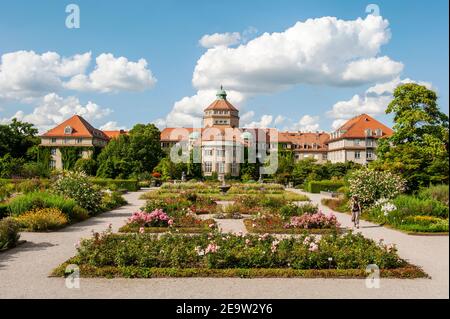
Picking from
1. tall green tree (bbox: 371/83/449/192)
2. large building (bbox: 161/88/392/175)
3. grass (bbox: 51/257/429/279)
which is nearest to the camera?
grass (bbox: 51/257/429/279)

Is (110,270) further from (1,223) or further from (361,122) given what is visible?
(361,122)

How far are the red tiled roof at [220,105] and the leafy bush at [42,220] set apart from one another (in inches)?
2725

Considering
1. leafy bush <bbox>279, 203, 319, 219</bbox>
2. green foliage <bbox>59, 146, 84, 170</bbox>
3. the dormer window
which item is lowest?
leafy bush <bbox>279, 203, 319, 219</bbox>

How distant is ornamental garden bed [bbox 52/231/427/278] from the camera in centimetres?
927

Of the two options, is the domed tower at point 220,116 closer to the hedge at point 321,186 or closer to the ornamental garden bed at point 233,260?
the hedge at point 321,186

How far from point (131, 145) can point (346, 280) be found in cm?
5494

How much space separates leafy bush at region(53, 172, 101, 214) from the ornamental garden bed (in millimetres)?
9951

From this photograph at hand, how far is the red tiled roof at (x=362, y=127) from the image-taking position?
6919 cm

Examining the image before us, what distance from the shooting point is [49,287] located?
835 cm

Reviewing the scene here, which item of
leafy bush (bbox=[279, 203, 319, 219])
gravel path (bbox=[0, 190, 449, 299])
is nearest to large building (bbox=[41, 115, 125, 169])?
leafy bush (bbox=[279, 203, 319, 219])

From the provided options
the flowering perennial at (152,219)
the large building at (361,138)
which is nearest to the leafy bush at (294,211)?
the flowering perennial at (152,219)

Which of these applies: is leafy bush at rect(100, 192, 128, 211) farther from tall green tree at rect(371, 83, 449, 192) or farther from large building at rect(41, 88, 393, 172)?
large building at rect(41, 88, 393, 172)

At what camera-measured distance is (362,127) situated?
70.0 meters

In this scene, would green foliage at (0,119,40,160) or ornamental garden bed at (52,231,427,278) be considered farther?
green foliage at (0,119,40,160)
